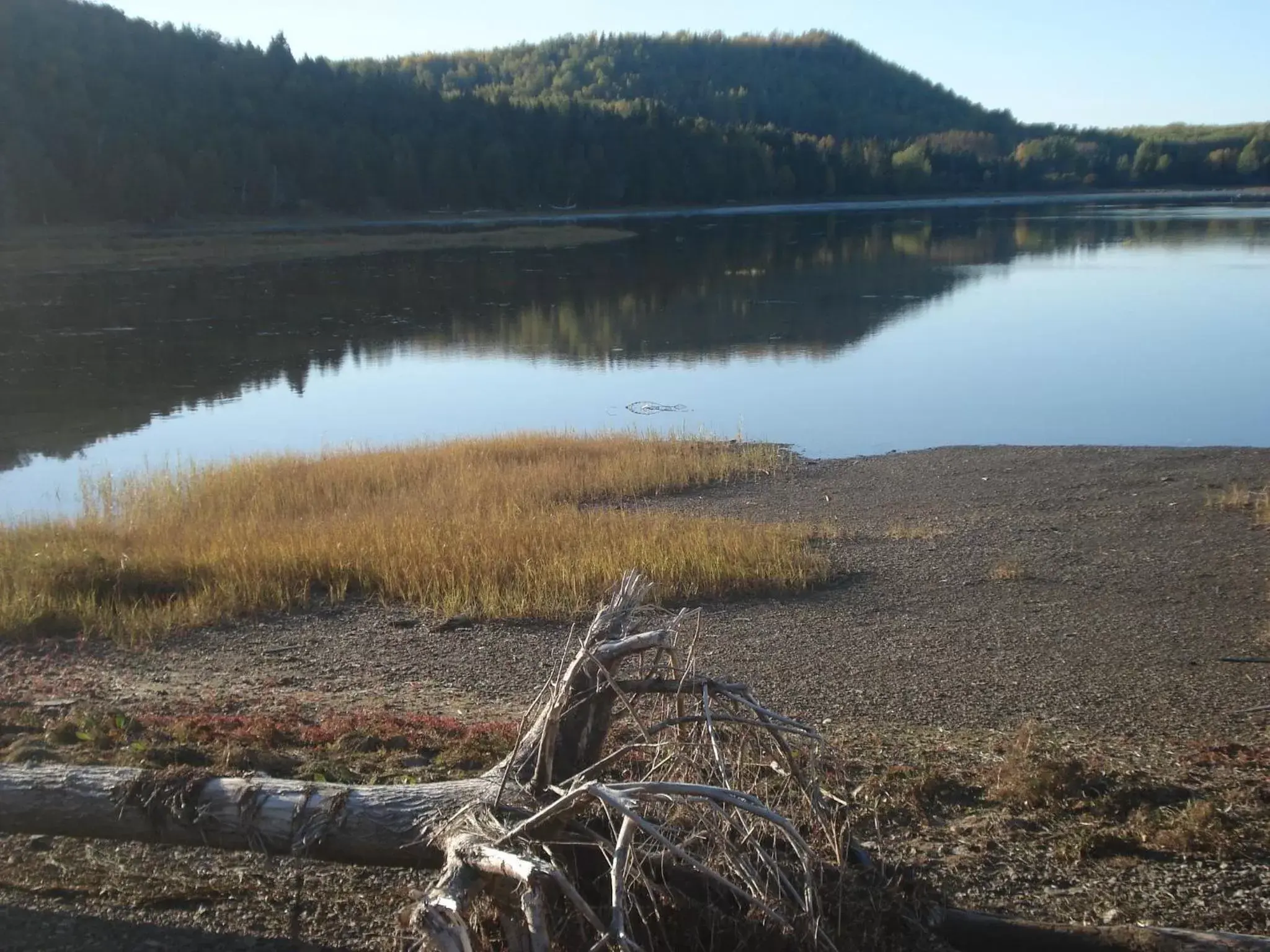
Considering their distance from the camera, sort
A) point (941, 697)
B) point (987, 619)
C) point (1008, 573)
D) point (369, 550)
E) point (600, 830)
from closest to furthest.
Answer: point (600, 830)
point (941, 697)
point (987, 619)
point (1008, 573)
point (369, 550)

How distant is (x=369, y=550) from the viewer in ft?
35.0

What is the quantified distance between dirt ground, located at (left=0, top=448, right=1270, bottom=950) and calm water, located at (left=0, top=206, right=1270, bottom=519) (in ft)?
25.2

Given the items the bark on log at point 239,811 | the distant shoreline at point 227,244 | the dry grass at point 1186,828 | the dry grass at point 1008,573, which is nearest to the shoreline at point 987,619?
the dry grass at point 1008,573

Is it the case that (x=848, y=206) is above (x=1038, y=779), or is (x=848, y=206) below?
above

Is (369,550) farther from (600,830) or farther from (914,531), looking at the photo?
(600,830)

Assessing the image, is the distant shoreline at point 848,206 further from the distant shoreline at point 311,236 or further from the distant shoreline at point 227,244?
the distant shoreline at point 227,244

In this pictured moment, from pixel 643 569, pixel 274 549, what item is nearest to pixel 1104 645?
pixel 643 569

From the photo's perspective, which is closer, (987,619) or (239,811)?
(239,811)

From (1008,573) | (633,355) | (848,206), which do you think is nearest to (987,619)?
(1008,573)

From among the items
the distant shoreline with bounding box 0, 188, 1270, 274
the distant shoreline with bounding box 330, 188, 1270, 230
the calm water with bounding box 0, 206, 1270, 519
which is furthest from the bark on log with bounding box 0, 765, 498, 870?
the distant shoreline with bounding box 330, 188, 1270, 230

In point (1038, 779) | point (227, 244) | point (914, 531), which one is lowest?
point (914, 531)

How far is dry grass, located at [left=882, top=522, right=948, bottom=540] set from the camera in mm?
11648

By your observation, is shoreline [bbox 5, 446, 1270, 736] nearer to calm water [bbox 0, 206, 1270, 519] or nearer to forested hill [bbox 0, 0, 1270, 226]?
calm water [bbox 0, 206, 1270, 519]

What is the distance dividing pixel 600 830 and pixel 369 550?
7.03 metres
